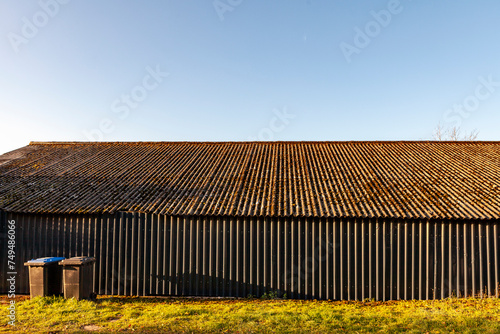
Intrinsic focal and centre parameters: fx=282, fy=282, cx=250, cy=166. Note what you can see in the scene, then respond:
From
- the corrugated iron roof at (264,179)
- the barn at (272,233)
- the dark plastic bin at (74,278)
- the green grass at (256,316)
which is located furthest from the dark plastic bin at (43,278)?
the corrugated iron roof at (264,179)

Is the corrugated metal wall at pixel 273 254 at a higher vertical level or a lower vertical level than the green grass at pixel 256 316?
higher

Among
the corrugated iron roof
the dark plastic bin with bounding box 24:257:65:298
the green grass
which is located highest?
the corrugated iron roof

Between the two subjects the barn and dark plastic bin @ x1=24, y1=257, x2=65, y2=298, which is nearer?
dark plastic bin @ x1=24, y1=257, x2=65, y2=298

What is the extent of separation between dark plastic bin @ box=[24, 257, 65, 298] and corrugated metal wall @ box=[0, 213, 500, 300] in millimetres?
1330

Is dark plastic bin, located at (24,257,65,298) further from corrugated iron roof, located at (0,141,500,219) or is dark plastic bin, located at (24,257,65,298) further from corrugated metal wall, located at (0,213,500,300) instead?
corrugated iron roof, located at (0,141,500,219)

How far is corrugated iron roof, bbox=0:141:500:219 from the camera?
33.0ft

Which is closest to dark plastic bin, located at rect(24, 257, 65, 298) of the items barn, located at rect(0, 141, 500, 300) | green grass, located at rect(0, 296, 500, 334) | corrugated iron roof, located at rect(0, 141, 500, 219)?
green grass, located at rect(0, 296, 500, 334)

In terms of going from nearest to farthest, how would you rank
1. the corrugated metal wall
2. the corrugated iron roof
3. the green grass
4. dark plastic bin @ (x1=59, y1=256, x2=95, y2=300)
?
the green grass
dark plastic bin @ (x1=59, y1=256, x2=95, y2=300)
the corrugated metal wall
the corrugated iron roof

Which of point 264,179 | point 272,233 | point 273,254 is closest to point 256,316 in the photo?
point 273,254

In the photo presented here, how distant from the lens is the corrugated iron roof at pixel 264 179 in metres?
10.1

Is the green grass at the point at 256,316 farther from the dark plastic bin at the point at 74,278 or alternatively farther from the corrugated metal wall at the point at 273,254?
the corrugated metal wall at the point at 273,254

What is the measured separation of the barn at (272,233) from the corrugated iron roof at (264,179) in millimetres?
84

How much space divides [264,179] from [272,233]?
337 centimetres

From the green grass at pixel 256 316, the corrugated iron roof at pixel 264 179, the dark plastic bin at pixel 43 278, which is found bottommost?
the green grass at pixel 256 316
